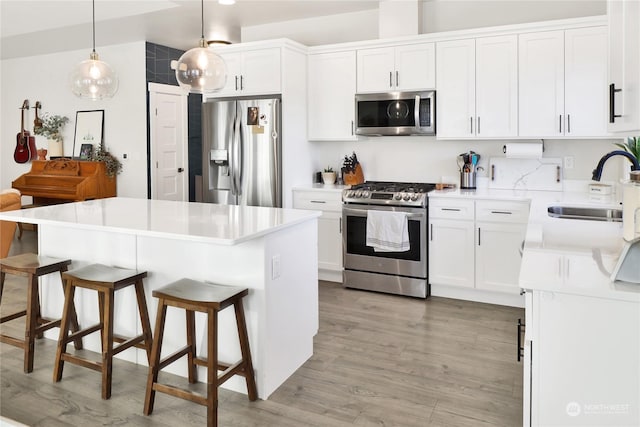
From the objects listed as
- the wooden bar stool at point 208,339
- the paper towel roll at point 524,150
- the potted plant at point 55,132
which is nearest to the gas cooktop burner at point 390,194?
the paper towel roll at point 524,150

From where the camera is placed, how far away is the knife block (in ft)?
16.8

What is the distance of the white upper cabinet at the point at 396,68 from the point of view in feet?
14.7

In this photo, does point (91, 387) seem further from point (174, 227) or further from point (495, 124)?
point (495, 124)

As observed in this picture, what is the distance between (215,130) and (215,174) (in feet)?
1.45

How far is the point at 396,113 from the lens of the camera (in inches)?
182

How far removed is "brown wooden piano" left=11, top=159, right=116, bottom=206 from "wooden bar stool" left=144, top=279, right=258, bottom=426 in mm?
4633

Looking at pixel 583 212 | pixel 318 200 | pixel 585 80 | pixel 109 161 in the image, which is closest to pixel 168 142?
pixel 109 161

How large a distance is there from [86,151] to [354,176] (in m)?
4.24

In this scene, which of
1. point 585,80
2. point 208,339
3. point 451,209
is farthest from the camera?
point 451,209

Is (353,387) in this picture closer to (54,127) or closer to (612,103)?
(612,103)

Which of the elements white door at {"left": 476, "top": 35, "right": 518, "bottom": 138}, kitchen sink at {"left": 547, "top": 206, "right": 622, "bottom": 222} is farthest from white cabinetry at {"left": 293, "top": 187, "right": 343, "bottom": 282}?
kitchen sink at {"left": 547, "top": 206, "right": 622, "bottom": 222}

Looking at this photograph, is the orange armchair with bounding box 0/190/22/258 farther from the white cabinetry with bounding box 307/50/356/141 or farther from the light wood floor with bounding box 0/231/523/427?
the white cabinetry with bounding box 307/50/356/141

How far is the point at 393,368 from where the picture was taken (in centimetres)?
297

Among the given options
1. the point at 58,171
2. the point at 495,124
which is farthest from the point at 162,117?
the point at 495,124
